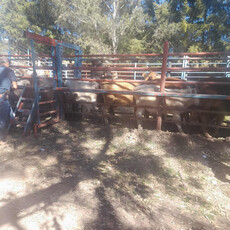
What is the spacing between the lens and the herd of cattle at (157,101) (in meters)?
4.28

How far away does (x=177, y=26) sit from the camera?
1997cm

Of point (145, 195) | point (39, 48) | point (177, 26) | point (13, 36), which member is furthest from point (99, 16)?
point (145, 195)

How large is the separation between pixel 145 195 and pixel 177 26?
69.5 feet

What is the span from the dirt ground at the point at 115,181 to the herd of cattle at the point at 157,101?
55 cm

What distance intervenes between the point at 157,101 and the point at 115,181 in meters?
2.32

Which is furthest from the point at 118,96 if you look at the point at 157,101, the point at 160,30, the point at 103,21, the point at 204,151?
the point at 160,30

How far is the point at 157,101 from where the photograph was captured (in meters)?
4.46

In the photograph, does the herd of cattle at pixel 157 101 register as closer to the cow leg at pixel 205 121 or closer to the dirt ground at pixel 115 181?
the cow leg at pixel 205 121

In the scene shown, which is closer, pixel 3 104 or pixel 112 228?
pixel 112 228

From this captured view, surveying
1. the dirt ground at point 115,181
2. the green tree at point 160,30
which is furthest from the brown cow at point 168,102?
the green tree at point 160,30

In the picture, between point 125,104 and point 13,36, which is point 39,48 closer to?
point 13,36

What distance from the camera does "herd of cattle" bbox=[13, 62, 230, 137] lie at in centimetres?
428

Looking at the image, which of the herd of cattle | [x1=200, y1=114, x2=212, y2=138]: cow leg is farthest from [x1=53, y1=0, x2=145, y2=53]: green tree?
[x1=200, y1=114, x2=212, y2=138]: cow leg

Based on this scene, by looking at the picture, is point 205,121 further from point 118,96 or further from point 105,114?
point 105,114
